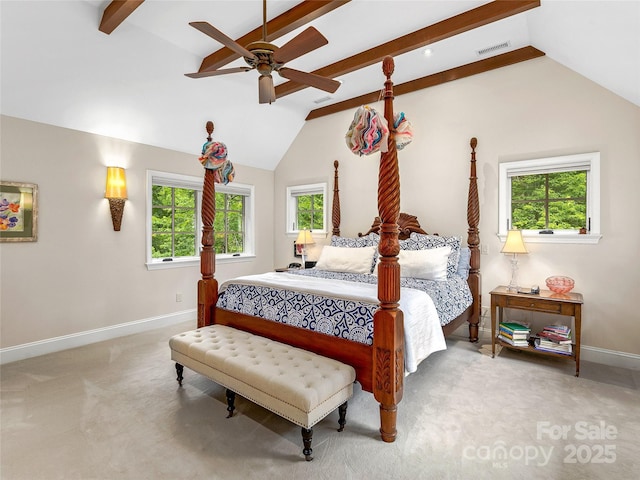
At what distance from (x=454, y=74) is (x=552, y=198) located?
1.82m

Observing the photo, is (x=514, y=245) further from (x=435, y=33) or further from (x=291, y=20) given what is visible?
(x=291, y=20)

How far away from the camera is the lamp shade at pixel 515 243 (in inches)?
129

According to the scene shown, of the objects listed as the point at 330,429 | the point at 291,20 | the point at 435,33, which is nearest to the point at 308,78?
the point at 291,20

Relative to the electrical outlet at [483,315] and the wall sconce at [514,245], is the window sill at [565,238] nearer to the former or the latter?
the wall sconce at [514,245]

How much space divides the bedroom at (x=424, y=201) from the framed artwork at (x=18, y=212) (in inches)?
2.9

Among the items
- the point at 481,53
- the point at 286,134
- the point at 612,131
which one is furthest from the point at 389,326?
the point at 286,134

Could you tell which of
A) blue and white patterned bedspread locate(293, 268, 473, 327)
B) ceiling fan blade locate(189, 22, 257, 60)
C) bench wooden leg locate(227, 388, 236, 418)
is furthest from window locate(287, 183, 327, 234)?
bench wooden leg locate(227, 388, 236, 418)

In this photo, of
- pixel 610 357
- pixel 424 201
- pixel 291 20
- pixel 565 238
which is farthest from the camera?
pixel 424 201

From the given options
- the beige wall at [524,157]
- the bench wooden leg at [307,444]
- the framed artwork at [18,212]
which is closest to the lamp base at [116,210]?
the framed artwork at [18,212]

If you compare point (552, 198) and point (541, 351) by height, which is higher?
point (552, 198)

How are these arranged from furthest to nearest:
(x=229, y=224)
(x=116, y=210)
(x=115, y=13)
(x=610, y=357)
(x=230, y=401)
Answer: (x=229, y=224), (x=116, y=210), (x=610, y=357), (x=115, y=13), (x=230, y=401)

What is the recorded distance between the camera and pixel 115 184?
3.81 meters

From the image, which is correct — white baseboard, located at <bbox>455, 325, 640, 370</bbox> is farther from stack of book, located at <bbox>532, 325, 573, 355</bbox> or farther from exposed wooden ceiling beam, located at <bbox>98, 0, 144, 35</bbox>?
exposed wooden ceiling beam, located at <bbox>98, 0, 144, 35</bbox>

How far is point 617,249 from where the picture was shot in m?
3.07
